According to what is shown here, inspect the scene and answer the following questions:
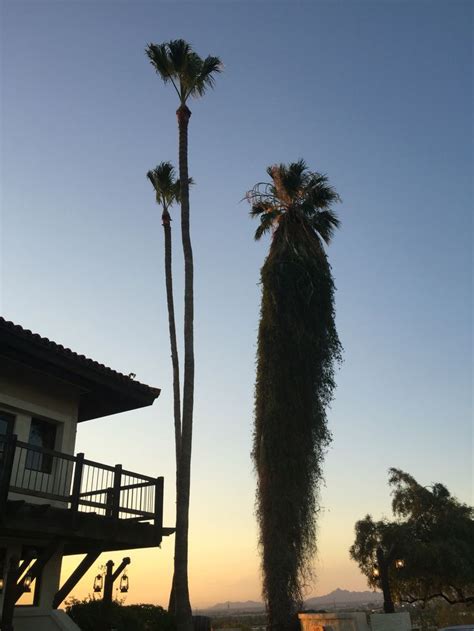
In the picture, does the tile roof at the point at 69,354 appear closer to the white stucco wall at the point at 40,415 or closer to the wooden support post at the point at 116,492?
the white stucco wall at the point at 40,415

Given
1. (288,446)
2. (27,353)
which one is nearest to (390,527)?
(288,446)

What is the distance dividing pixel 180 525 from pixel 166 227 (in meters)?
11.4

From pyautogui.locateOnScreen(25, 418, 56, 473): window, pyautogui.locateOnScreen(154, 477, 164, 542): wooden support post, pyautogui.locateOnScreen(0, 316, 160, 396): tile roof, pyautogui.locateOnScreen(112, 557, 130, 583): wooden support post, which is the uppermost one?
pyautogui.locateOnScreen(0, 316, 160, 396): tile roof

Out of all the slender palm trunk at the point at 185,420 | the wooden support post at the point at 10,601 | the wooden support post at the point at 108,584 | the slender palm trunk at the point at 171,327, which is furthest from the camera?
the slender palm trunk at the point at 171,327

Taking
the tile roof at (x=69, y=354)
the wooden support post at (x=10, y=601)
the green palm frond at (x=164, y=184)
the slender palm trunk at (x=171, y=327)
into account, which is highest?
the green palm frond at (x=164, y=184)

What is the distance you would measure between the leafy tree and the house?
18925 millimetres

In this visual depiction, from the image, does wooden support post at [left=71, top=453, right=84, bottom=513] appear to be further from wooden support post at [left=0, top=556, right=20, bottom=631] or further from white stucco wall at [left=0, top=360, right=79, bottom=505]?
wooden support post at [left=0, top=556, right=20, bottom=631]

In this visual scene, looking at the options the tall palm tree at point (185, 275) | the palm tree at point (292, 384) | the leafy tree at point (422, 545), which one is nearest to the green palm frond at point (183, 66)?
the tall palm tree at point (185, 275)

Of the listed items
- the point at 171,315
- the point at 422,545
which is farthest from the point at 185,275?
the point at 422,545

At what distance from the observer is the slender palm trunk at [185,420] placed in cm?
1441

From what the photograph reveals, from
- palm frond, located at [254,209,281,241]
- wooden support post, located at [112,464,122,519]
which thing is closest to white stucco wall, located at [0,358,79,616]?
wooden support post, located at [112,464,122,519]

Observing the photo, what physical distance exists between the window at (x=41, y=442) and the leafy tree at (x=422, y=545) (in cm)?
1974

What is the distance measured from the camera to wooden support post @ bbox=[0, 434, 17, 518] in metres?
10.0

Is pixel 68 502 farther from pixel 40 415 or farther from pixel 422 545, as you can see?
pixel 422 545
